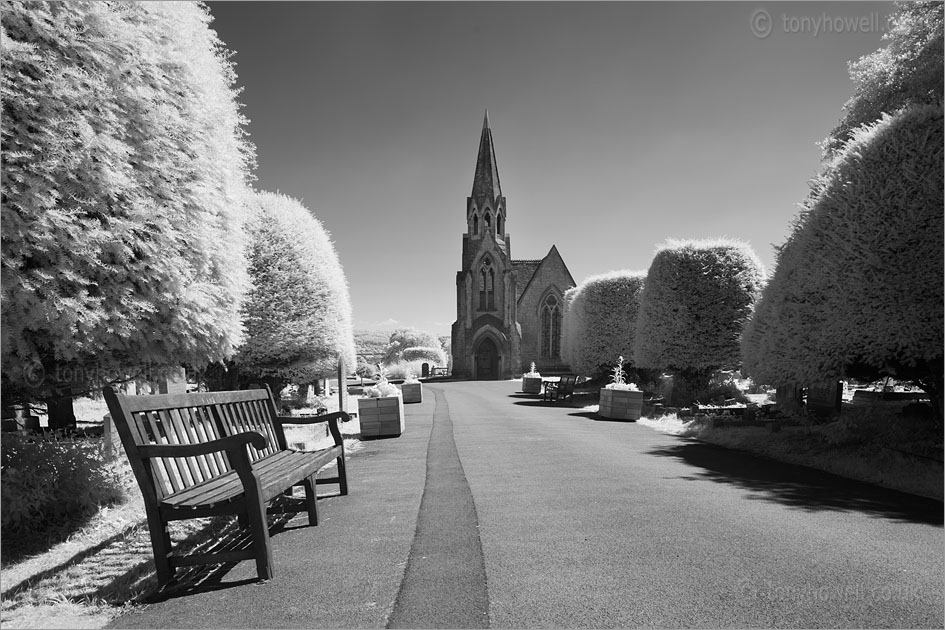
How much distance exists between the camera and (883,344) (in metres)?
7.18

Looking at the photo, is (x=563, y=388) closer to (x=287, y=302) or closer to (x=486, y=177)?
(x=287, y=302)

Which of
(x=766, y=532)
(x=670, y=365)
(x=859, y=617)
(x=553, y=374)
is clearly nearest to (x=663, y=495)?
(x=766, y=532)

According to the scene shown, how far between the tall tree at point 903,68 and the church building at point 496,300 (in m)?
36.2

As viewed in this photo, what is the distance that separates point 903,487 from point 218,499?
7.54 metres

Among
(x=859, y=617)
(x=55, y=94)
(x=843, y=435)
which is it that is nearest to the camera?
(x=859, y=617)

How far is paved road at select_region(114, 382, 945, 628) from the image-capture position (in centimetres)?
304

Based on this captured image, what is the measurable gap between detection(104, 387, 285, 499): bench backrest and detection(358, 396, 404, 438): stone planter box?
17.6ft

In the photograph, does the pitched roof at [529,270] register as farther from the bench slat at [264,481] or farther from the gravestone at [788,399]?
the bench slat at [264,481]

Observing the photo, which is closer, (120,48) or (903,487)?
(120,48)

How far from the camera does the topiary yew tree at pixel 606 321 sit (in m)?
26.0

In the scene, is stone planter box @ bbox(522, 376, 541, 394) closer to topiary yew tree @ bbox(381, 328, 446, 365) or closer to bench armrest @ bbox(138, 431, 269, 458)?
bench armrest @ bbox(138, 431, 269, 458)

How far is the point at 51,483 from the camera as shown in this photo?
4.66m

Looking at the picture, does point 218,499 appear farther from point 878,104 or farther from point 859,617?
point 878,104

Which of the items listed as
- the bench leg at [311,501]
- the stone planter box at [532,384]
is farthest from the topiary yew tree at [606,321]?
the bench leg at [311,501]
